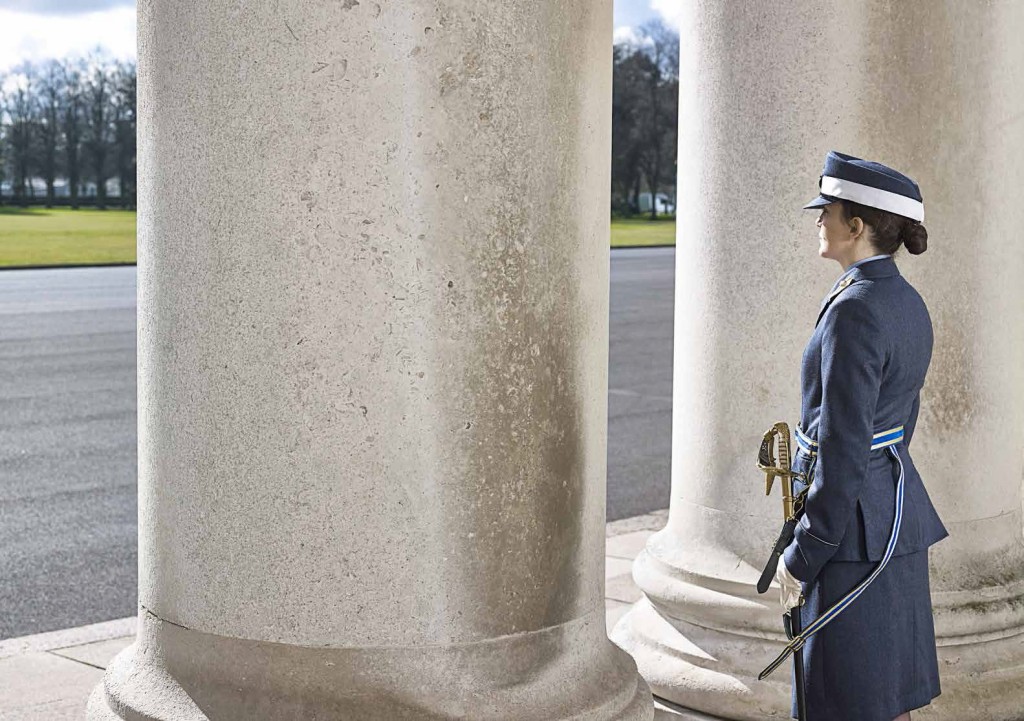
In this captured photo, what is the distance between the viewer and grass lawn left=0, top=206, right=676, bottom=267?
2138 inches

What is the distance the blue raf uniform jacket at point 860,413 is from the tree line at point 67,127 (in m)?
78.1

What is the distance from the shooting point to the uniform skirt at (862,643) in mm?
4320

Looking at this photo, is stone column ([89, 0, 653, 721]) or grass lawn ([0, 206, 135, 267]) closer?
stone column ([89, 0, 653, 721])

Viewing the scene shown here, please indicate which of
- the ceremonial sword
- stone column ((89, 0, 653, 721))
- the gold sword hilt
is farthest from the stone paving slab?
stone column ((89, 0, 653, 721))

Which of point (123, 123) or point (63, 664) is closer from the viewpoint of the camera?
point (63, 664)

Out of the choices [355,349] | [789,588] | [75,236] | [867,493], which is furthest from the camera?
[75,236]

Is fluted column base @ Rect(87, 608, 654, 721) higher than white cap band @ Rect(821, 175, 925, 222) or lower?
lower

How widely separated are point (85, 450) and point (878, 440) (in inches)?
444

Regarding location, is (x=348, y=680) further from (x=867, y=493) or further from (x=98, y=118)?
(x=98, y=118)

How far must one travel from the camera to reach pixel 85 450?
1413cm

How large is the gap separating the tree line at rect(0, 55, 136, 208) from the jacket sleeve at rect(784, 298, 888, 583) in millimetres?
78250

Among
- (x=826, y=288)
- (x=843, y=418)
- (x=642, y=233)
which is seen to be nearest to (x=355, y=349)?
(x=843, y=418)

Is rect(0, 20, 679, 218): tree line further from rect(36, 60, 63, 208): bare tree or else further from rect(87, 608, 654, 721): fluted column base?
rect(87, 608, 654, 721): fluted column base

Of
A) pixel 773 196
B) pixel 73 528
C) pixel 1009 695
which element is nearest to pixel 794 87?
pixel 773 196
